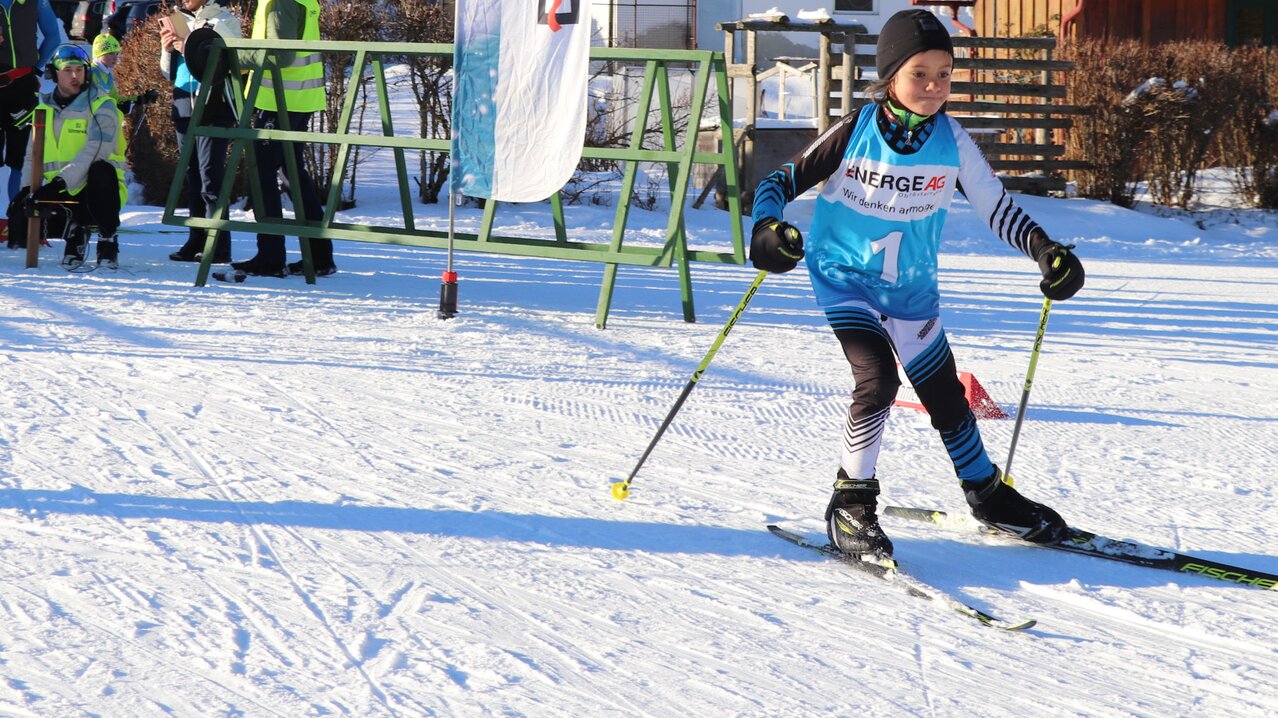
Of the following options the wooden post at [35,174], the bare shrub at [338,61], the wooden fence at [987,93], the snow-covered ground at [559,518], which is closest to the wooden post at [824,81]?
the wooden fence at [987,93]

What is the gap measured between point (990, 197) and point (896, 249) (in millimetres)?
337

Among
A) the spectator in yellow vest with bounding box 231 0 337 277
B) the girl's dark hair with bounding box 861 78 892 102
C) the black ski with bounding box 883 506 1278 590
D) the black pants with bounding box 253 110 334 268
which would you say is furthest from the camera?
the black pants with bounding box 253 110 334 268

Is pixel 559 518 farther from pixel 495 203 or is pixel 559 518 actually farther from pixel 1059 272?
pixel 495 203

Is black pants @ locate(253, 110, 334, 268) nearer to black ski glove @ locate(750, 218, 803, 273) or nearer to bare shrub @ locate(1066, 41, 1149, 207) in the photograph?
black ski glove @ locate(750, 218, 803, 273)

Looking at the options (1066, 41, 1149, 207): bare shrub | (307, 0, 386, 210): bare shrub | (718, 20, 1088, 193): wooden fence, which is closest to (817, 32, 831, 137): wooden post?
(718, 20, 1088, 193): wooden fence

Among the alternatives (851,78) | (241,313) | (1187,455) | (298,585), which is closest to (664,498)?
(298,585)

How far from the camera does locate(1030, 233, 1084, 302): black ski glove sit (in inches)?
132

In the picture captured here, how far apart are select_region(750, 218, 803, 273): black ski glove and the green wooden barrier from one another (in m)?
3.03

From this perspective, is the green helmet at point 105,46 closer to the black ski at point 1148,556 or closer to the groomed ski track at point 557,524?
Answer: the groomed ski track at point 557,524

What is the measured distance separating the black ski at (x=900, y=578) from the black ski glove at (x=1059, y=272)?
796 millimetres

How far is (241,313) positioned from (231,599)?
164 inches

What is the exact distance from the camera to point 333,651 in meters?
2.65

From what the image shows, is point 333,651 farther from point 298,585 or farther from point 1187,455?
point 1187,455

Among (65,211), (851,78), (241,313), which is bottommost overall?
(241,313)
